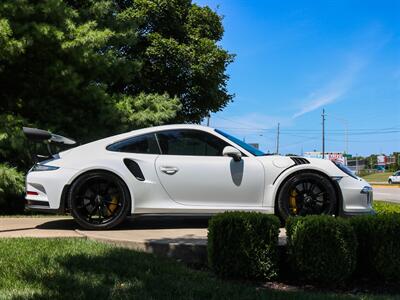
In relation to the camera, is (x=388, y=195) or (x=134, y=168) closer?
(x=134, y=168)

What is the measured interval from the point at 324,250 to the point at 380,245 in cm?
55

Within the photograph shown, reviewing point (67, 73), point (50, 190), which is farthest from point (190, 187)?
point (67, 73)

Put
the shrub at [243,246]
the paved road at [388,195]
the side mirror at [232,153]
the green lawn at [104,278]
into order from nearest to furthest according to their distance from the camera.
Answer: the green lawn at [104,278] → the shrub at [243,246] → the side mirror at [232,153] → the paved road at [388,195]

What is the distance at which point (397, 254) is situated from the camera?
14.4 feet

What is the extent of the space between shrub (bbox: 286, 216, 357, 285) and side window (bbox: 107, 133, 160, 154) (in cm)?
241

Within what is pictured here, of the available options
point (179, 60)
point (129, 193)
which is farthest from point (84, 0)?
point (129, 193)

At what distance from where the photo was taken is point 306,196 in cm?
602

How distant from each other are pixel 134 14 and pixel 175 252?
10.1m

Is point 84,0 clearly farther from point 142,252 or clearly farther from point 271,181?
point 142,252

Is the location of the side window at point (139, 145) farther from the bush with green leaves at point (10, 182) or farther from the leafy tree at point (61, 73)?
the leafy tree at point (61, 73)

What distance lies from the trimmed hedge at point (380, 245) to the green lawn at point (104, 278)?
50 cm

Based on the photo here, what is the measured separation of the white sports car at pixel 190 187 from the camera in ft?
19.6

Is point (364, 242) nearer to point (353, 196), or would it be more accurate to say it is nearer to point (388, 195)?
point (353, 196)

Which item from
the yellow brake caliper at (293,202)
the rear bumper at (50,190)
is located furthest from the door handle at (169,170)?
the yellow brake caliper at (293,202)
